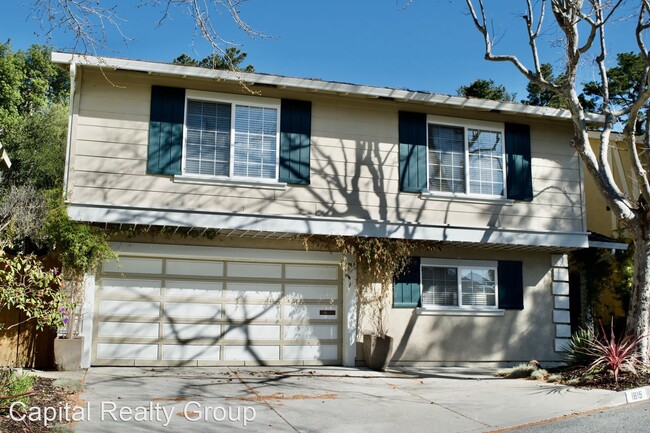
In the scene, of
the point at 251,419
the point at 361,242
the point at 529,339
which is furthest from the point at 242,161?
the point at 529,339

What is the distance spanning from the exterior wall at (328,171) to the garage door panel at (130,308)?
1815 millimetres

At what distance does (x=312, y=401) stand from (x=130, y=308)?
451 cm

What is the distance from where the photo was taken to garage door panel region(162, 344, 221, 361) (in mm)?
11758

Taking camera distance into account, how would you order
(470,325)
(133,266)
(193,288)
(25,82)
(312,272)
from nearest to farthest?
(133,266) → (193,288) → (312,272) → (470,325) → (25,82)

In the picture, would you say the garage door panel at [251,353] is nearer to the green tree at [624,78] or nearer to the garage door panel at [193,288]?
the garage door panel at [193,288]

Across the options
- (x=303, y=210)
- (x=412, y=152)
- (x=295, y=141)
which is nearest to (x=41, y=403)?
(x=303, y=210)

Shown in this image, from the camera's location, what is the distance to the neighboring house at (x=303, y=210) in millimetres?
11523

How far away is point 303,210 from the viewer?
40.1ft

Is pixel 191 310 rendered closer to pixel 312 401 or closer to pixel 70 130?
pixel 70 130

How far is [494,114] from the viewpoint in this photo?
1366cm

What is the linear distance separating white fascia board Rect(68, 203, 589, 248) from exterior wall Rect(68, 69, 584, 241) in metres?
0.31

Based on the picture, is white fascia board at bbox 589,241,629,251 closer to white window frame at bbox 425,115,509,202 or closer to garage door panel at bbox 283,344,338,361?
white window frame at bbox 425,115,509,202

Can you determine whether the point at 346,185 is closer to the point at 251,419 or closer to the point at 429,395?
the point at 429,395

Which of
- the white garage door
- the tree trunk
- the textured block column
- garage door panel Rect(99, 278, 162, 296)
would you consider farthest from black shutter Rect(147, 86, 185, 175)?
the textured block column
